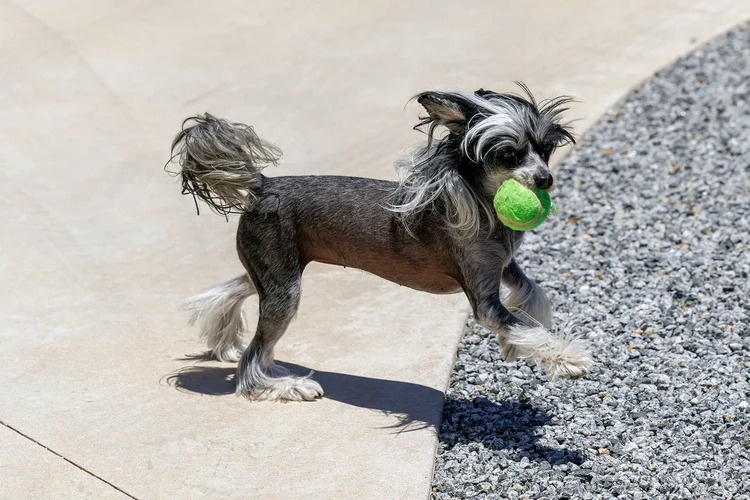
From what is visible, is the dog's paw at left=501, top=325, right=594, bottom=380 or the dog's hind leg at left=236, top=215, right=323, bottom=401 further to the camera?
the dog's hind leg at left=236, top=215, right=323, bottom=401

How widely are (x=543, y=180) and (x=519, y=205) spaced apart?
165 mm

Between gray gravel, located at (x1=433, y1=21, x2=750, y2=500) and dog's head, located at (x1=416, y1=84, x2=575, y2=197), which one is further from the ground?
dog's head, located at (x1=416, y1=84, x2=575, y2=197)

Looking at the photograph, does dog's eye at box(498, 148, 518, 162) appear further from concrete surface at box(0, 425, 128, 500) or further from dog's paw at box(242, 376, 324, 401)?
concrete surface at box(0, 425, 128, 500)

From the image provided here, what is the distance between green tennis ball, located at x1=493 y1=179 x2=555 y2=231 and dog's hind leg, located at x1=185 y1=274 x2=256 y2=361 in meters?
1.66

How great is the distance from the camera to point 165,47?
1075cm

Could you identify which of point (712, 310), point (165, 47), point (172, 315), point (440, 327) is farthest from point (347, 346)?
point (165, 47)

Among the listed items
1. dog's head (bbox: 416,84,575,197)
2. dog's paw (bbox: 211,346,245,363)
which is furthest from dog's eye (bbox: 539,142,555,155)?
dog's paw (bbox: 211,346,245,363)

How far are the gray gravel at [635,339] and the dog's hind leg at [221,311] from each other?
130cm

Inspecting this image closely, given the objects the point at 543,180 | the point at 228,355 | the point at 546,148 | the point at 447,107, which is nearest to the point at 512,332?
the point at 543,180

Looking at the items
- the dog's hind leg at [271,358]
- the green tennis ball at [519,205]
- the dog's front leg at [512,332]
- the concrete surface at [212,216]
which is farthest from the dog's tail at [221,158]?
the green tennis ball at [519,205]

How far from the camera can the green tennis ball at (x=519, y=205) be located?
16.2 ft

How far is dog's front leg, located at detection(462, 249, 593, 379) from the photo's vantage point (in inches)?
198

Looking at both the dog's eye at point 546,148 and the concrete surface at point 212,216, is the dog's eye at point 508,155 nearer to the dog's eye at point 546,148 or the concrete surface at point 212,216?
the dog's eye at point 546,148

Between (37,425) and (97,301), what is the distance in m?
1.50
